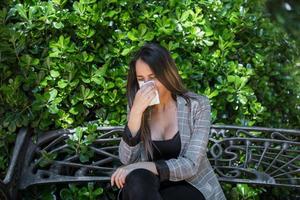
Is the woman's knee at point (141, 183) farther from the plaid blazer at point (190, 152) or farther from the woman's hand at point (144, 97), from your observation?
the woman's hand at point (144, 97)

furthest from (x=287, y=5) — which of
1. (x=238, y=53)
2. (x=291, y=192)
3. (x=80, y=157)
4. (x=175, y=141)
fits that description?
(x=291, y=192)

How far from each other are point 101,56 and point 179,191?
1274mm

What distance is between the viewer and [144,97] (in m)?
2.79

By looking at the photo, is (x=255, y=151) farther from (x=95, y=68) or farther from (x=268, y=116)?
(x=95, y=68)

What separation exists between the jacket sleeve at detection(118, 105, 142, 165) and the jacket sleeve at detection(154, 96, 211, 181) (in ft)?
0.53

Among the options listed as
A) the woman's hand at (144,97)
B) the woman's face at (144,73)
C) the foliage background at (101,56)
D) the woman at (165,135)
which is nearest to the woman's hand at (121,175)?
the woman at (165,135)

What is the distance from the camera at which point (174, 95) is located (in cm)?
307

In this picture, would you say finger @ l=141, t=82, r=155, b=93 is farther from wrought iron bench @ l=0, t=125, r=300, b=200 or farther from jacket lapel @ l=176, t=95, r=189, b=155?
wrought iron bench @ l=0, t=125, r=300, b=200

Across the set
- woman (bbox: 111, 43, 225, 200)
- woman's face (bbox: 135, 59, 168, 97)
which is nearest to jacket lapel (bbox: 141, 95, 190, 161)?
woman (bbox: 111, 43, 225, 200)

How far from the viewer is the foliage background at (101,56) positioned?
3.62 m

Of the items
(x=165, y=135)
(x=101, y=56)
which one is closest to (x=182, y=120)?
(x=165, y=135)

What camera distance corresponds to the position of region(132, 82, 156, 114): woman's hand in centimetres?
279

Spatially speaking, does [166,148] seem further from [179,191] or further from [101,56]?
[101,56]

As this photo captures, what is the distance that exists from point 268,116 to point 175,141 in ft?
4.26
